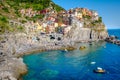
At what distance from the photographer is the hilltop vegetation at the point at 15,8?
12341cm

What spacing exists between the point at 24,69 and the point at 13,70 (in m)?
5.88

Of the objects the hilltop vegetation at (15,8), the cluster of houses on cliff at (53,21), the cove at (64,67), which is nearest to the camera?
the cove at (64,67)

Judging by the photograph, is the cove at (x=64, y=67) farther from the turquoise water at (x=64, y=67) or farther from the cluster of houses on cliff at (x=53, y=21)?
the cluster of houses on cliff at (x=53, y=21)

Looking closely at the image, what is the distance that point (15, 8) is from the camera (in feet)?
530

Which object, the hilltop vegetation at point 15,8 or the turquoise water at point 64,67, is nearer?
the turquoise water at point 64,67

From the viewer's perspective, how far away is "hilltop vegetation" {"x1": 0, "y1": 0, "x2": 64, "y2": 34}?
12341 cm

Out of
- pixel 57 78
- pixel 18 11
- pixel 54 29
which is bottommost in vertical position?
pixel 57 78

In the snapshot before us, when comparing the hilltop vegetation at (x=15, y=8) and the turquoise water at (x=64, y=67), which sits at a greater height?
the hilltop vegetation at (x=15, y=8)

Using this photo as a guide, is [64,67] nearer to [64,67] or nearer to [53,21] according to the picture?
[64,67]

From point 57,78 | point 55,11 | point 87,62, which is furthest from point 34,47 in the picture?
point 55,11

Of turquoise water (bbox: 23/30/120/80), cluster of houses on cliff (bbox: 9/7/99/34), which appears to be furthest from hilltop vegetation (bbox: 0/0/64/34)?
turquoise water (bbox: 23/30/120/80)

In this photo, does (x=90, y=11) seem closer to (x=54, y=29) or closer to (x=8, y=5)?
(x=54, y=29)

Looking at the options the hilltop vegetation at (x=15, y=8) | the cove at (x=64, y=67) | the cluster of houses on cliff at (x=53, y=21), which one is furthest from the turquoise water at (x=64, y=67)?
the cluster of houses on cliff at (x=53, y=21)

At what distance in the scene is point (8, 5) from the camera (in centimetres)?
15875
